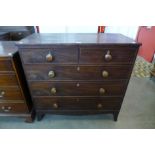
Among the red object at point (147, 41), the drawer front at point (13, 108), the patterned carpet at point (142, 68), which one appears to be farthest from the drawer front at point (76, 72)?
the red object at point (147, 41)

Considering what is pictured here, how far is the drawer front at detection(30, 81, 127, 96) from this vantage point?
1.27m

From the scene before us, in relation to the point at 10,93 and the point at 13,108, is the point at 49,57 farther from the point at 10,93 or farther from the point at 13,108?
the point at 13,108

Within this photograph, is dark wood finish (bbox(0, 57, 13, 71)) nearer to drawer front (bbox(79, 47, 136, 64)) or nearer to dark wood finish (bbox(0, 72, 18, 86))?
dark wood finish (bbox(0, 72, 18, 86))

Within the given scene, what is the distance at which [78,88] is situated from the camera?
1294 mm

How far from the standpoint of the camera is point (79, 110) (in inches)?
57.4

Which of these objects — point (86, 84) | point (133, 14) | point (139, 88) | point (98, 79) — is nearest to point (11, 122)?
point (86, 84)

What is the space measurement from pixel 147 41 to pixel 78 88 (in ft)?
9.47

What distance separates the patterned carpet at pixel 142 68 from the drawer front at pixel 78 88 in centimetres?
152

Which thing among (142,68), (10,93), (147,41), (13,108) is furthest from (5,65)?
(147,41)

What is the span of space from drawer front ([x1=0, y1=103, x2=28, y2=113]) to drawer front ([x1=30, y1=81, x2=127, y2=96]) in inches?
9.6

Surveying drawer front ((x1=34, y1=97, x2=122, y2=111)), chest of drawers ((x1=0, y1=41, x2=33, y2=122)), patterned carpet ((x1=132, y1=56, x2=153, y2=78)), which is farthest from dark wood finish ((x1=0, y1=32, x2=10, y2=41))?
patterned carpet ((x1=132, y1=56, x2=153, y2=78))

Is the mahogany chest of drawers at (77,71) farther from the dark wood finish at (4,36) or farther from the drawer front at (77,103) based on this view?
the dark wood finish at (4,36)

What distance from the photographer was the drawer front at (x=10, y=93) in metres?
1.30

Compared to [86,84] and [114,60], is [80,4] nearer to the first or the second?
[114,60]
